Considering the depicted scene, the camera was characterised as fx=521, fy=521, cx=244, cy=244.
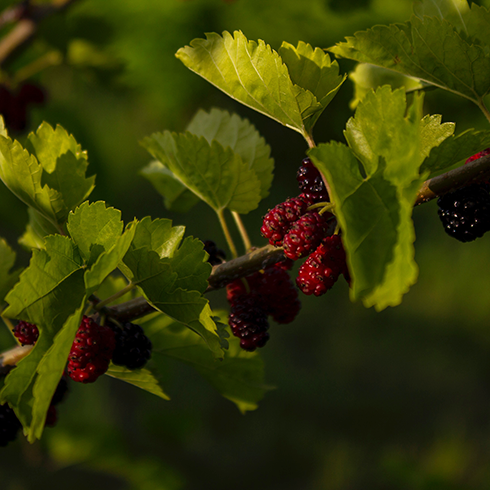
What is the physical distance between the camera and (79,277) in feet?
1.02

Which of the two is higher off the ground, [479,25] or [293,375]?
[479,25]

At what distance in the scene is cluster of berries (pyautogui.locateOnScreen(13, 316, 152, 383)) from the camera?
360mm

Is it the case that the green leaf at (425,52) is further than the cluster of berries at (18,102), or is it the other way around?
the cluster of berries at (18,102)

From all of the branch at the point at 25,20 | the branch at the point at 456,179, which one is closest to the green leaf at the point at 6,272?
the branch at the point at 456,179

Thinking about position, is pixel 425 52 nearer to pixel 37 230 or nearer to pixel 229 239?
pixel 229 239

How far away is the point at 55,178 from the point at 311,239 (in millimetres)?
203

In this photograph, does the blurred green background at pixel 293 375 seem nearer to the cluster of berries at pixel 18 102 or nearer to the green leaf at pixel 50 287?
the cluster of berries at pixel 18 102

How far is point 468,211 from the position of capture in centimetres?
36

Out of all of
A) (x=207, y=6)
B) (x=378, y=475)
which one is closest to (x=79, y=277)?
(x=207, y=6)

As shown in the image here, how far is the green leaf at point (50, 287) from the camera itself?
29cm

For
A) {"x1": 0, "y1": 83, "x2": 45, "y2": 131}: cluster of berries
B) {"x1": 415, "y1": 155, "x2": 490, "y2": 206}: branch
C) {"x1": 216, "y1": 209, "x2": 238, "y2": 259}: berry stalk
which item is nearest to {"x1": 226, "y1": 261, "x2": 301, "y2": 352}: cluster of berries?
{"x1": 216, "y1": 209, "x2": 238, "y2": 259}: berry stalk

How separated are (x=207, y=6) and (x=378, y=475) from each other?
2.84m

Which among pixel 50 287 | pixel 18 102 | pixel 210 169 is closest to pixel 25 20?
pixel 18 102

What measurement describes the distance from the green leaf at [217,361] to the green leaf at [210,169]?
0.12m
